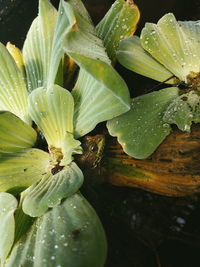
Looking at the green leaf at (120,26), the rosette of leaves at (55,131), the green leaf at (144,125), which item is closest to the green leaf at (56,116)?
the rosette of leaves at (55,131)

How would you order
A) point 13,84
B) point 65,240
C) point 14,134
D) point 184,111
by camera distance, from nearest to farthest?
point 65,240, point 184,111, point 14,134, point 13,84

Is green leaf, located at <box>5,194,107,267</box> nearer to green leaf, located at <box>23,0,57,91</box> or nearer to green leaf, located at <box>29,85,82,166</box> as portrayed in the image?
green leaf, located at <box>29,85,82,166</box>

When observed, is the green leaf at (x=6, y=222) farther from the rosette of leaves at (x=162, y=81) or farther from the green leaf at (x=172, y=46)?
the green leaf at (x=172, y=46)

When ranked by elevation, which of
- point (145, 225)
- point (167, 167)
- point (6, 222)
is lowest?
point (145, 225)

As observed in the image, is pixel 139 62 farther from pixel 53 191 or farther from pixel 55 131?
pixel 53 191

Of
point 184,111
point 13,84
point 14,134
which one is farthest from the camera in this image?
point 13,84

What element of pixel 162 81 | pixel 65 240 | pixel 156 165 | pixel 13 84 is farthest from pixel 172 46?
pixel 65 240
